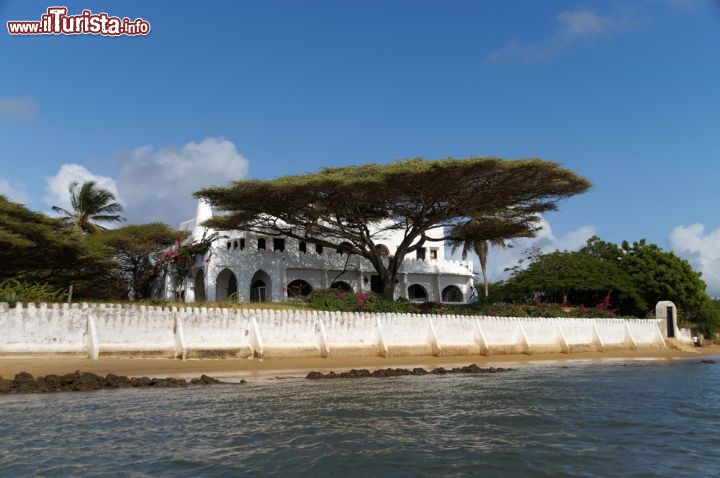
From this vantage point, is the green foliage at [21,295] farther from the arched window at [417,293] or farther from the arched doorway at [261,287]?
the arched window at [417,293]

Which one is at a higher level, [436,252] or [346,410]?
[436,252]

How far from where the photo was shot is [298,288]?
119ft

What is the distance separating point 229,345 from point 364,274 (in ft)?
62.4

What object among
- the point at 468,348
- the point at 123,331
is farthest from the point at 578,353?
the point at 123,331

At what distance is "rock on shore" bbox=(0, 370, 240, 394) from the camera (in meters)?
14.2

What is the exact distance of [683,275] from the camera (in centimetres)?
4034

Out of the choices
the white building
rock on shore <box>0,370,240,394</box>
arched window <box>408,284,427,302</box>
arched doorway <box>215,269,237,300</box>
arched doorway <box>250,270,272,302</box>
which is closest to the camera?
rock on shore <box>0,370,240,394</box>

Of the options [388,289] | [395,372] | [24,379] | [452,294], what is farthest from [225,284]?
[24,379]

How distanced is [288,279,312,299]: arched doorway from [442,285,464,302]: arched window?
34.8 feet

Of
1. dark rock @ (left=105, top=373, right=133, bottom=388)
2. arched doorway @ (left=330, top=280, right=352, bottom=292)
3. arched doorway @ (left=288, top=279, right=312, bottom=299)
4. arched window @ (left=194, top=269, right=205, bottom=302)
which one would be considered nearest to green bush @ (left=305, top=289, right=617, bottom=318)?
arched doorway @ (left=288, top=279, right=312, bottom=299)

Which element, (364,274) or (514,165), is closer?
(514,165)

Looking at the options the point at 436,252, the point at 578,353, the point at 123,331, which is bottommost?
the point at 578,353

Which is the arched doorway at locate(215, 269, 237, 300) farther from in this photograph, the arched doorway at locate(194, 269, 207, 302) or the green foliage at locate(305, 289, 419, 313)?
the green foliage at locate(305, 289, 419, 313)

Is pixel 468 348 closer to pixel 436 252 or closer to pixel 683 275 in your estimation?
pixel 436 252
